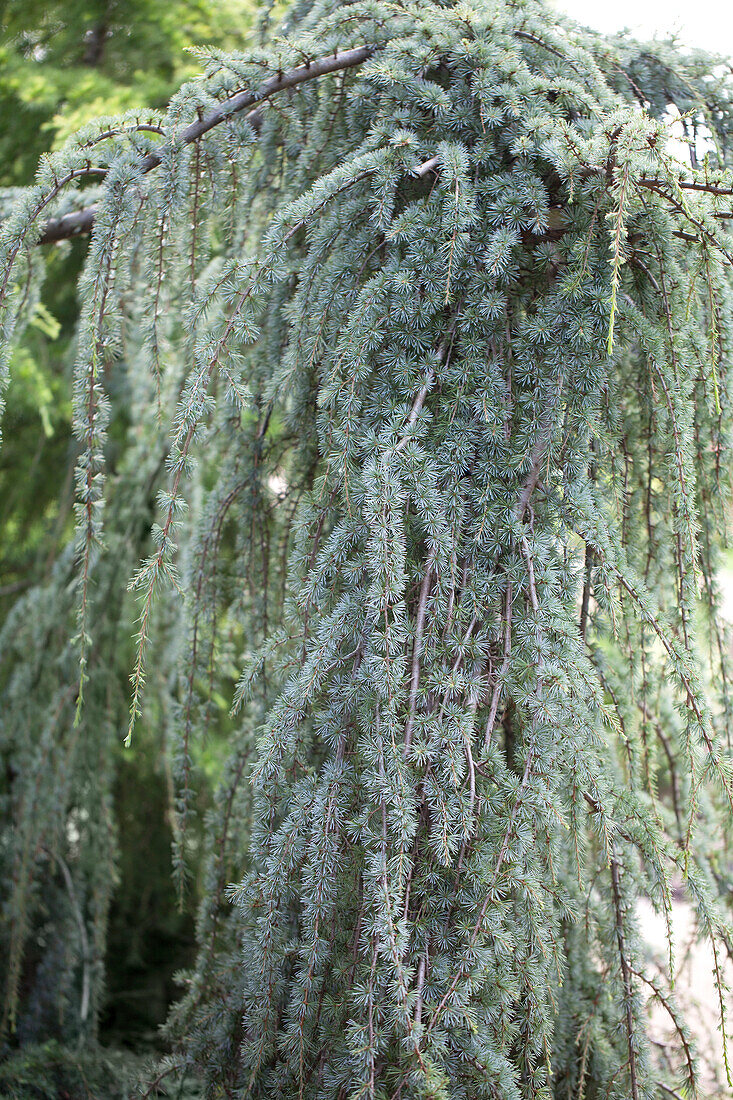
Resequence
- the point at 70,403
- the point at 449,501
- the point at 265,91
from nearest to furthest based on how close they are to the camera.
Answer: the point at 449,501
the point at 265,91
the point at 70,403

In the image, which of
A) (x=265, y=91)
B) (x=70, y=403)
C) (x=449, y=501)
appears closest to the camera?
(x=449, y=501)

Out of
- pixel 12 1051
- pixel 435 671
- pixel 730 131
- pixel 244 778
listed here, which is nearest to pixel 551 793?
pixel 435 671

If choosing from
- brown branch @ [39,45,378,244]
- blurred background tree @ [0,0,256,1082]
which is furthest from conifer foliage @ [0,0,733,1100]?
blurred background tree @ [0,0,256,1082]

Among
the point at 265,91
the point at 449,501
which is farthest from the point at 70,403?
the point at 449,501

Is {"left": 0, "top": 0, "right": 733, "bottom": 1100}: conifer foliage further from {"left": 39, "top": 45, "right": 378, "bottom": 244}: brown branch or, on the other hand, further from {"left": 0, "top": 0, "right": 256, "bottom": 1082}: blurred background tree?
{"left": 0, "top": 0, "right": 256, "bottom": 1082}: blurred background tree

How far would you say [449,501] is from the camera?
3.13 ft

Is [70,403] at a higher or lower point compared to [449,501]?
higher

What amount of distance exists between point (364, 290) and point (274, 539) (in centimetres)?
54

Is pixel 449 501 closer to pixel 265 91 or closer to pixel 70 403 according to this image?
pixel 265 91

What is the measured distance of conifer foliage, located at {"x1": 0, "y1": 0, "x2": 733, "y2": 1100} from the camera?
89 centimetres

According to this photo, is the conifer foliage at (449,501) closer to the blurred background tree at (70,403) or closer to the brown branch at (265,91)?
the brown branch at (265,91)

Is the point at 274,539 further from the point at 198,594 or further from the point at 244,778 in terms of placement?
the point at 244,778

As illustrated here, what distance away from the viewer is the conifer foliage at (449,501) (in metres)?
0.89

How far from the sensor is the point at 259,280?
1.01m
